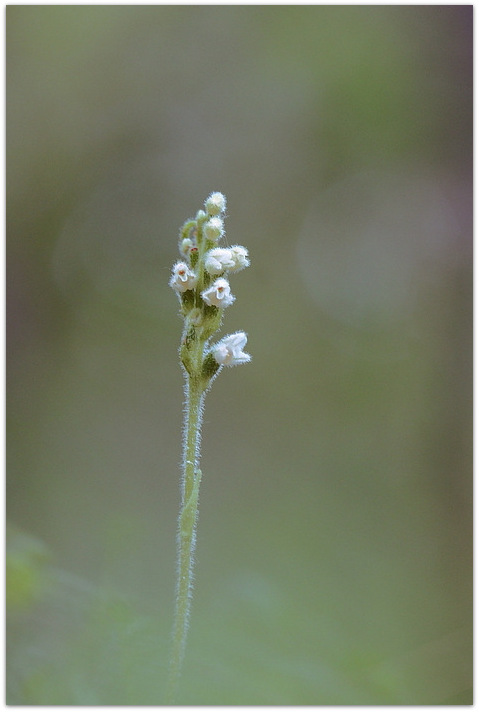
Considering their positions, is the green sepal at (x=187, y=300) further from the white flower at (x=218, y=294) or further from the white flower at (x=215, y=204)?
the white flower at (x=215, y=204)

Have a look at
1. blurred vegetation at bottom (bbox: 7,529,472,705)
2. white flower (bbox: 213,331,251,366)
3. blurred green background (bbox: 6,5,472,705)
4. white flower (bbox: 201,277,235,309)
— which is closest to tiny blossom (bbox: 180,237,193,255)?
white flower (bbox: 201,277,235,309)

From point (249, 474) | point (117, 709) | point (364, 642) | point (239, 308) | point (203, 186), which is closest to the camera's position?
point (117, 709)

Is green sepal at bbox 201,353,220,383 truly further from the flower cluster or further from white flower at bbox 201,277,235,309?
white flower at bbox 201,277,235,309

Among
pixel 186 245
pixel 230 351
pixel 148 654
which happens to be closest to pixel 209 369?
pixel 230 351

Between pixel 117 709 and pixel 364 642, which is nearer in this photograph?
pixel 117 709

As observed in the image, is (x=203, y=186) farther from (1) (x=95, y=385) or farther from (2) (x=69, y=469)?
(2) (x=69, y=469)

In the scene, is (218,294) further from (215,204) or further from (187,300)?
(215,204)

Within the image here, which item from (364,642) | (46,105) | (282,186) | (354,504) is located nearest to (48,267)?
(46,105)
